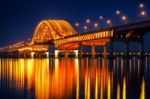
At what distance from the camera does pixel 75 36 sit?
429 feet

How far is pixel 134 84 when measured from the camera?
167ft

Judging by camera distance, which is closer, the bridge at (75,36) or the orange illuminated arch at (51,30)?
the bridge at (75,36)

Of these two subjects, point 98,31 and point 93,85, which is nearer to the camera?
point 93,85

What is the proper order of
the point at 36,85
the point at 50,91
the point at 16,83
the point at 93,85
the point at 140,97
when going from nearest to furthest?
the point at 140,97 → the point at 50,91 → the point at 93,85 → the point at 36,85 → the point at 16,83

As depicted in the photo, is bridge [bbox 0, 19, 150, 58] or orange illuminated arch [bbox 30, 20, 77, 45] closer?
bridge [bbox 0, 19, 150, 58]

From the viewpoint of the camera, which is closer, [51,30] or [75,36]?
[75,36]

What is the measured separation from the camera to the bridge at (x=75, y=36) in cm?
10310

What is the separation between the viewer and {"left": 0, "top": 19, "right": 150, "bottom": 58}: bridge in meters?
103

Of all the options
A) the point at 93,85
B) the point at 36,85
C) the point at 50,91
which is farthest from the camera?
the point at 36,85

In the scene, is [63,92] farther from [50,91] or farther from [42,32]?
[42,32]

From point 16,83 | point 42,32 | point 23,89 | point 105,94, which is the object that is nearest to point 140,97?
point 105,94

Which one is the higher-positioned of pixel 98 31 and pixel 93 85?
pixel 98 31

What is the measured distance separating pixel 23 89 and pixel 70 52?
11963 centimetres

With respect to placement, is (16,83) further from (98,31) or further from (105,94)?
(98,31)
